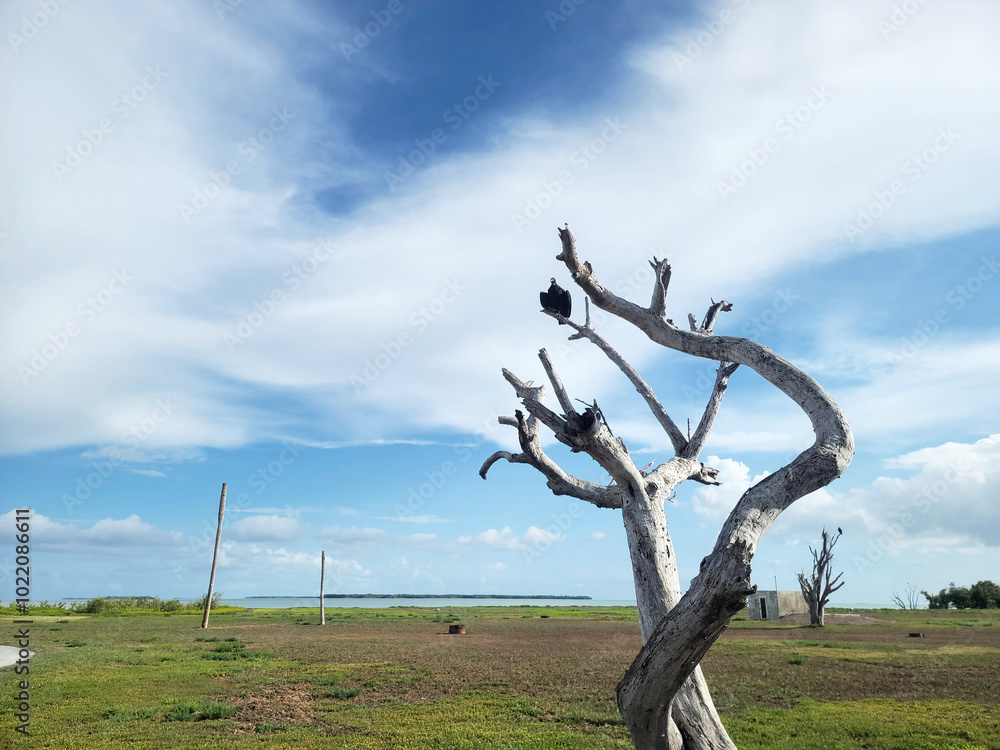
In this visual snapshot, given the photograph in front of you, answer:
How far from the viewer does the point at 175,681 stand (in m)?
14.8

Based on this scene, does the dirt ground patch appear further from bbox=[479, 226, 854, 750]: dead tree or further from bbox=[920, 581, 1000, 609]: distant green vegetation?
bbox=[920, 581, 1000, 609]: distant green vegetation

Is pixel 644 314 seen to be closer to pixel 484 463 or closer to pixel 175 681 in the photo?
pixel 484 463

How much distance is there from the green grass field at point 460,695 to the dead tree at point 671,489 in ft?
16.2

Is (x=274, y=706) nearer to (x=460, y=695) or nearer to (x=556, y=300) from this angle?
(x=460, y=695)

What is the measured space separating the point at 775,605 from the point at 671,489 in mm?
42881

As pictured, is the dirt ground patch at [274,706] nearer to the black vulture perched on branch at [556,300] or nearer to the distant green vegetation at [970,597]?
the black vulture perched on branch at [556,300]

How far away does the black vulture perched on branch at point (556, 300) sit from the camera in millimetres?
5801

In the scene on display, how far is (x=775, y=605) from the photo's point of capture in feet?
142

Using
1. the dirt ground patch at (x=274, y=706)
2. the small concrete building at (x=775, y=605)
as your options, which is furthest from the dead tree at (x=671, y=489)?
the small concrete building at (x=775, y=605)

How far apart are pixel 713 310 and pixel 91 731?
11.1 meters

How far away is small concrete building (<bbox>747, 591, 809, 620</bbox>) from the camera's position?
43375mm

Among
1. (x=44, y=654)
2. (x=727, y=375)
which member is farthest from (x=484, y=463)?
(x=44, y=654)

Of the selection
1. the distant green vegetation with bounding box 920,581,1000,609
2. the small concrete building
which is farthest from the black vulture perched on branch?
the distant green vegetation with bounding box 920,581,1000,609

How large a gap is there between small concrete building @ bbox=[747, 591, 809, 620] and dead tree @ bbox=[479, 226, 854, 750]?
41.5 meters
